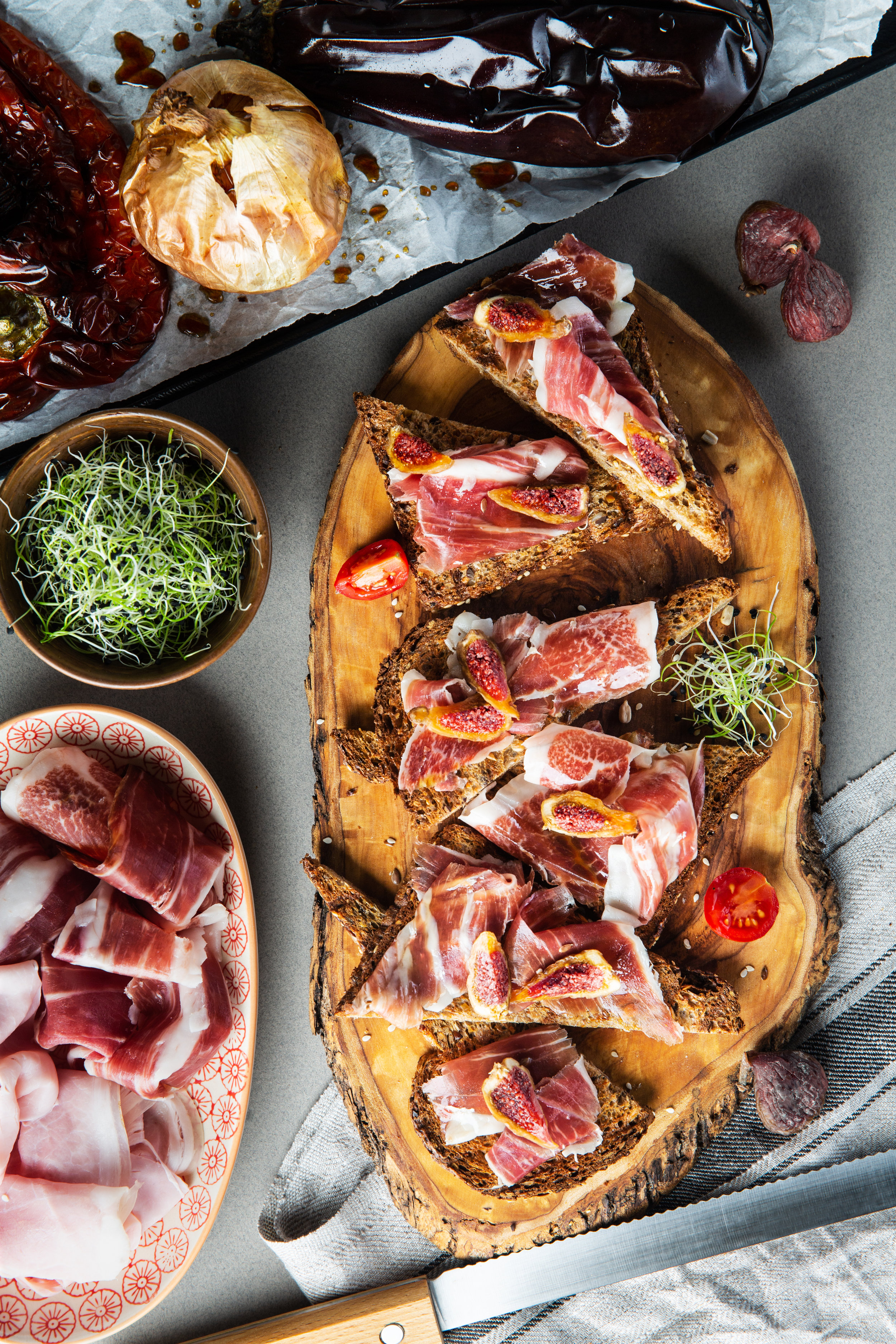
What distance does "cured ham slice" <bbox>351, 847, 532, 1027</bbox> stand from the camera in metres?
2.59

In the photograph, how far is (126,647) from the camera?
2.55m

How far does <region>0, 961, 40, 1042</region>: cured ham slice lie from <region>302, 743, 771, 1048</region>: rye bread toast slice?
876mm

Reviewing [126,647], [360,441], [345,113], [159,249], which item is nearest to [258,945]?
[126,647]

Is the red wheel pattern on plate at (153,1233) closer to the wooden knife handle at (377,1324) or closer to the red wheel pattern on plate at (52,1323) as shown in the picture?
the red wheel pattern on plate at (52,1323)

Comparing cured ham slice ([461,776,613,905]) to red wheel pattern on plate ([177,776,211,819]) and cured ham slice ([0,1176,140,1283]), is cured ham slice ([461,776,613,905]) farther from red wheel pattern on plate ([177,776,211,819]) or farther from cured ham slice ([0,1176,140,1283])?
cured ham slice ([0,1176,140,1283])

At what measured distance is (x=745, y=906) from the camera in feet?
8.63

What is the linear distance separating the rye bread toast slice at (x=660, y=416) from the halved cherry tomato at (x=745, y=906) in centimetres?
99

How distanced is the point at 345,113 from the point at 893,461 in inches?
78.6

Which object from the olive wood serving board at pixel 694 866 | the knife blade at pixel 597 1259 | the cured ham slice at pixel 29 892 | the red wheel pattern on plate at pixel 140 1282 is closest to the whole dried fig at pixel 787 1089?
the olive wood serving board at pixel 694 866

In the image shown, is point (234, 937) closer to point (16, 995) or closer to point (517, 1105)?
point (16, 995)

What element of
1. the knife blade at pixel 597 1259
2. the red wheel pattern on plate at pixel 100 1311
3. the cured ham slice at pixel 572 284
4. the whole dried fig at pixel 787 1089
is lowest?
the knife blade at pixel 597 1259

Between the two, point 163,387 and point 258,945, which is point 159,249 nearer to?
point 163,387

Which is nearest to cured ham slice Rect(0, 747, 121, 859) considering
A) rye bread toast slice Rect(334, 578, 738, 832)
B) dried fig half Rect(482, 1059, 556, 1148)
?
rye bread toast slice Rect(334, 578, 738, 832)

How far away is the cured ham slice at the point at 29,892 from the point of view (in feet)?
8.50
